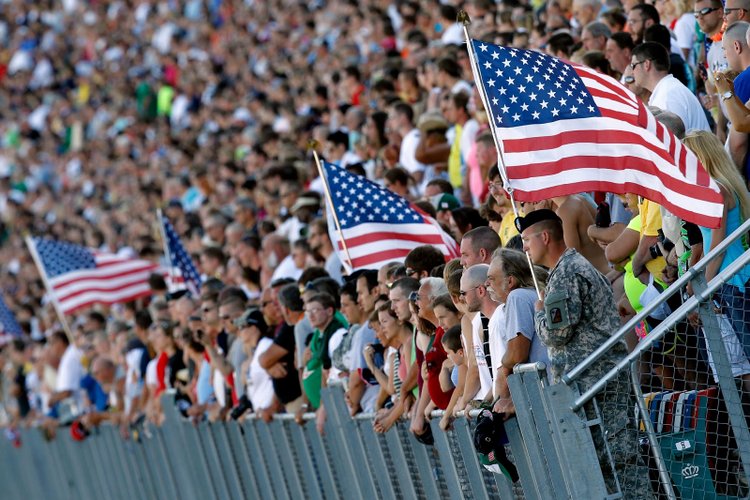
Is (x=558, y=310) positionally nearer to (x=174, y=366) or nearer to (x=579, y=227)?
(x=579, y=227)

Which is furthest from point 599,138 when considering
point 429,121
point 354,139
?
point 354,139

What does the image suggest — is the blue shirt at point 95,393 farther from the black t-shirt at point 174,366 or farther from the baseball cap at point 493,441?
the baseball cap at point 493,441

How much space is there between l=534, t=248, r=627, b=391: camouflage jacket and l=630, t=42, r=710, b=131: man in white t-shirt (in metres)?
2.38

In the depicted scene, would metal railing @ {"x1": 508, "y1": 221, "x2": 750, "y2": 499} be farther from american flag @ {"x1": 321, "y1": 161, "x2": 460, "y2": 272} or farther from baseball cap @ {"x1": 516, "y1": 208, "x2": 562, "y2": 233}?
american flag @ {"x1": 321, "y1": 161, "x2": 460, "y2": 272}

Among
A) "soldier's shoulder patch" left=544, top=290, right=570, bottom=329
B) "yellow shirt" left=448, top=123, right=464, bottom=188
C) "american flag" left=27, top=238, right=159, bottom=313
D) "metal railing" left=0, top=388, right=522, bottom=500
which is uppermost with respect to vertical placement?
"american flag" left=27, top=238, right=159, bottom=313

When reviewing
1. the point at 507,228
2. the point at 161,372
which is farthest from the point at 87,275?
the point at 507,228

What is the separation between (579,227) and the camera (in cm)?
853

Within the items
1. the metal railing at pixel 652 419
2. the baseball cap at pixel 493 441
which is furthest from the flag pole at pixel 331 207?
the metal railing at pixel 652 419

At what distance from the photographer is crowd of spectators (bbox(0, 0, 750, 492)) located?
314 inches

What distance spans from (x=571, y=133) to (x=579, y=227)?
1.10 m

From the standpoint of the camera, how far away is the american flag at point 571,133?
730cm

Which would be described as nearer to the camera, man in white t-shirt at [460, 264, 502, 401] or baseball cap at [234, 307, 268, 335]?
man in white t-shirt at [460, 264, 502, 401]

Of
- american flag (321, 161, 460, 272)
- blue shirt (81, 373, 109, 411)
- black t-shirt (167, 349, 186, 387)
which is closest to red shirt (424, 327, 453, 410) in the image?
american flag (321, 161, 460, 272)

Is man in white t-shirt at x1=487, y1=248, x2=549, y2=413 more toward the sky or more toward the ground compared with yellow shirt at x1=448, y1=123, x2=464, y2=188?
more toward the ground
